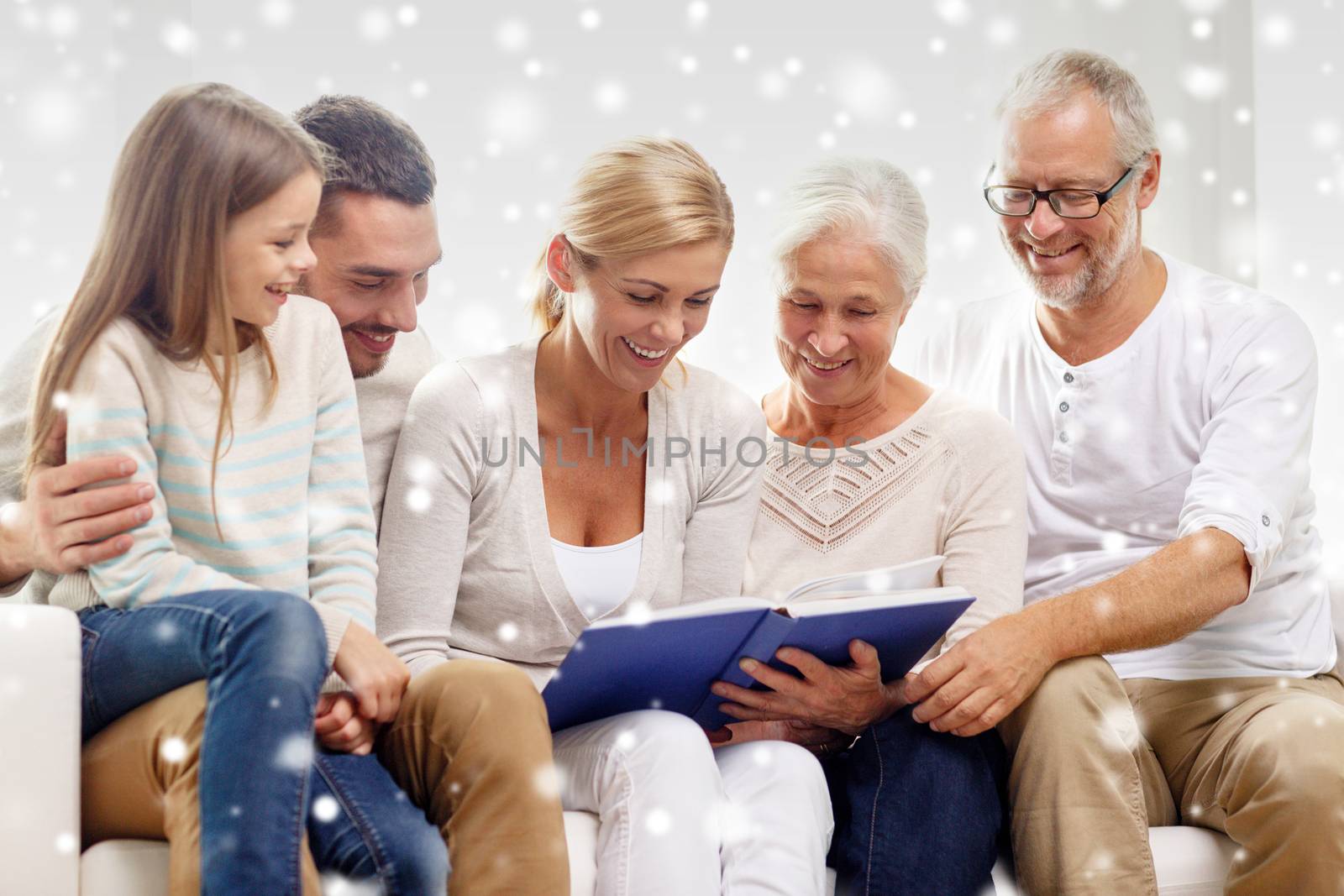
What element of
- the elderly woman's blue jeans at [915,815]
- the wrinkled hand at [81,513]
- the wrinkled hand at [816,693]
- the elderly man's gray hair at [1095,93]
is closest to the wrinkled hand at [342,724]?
the wrinkled hand at [81,513]

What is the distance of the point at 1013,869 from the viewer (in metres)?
1.49

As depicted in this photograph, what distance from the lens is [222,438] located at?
4.48 ft

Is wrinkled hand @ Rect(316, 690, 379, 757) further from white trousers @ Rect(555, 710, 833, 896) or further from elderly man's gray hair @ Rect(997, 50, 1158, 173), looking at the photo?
elderly man's gray hair @ Rect(997, 50, 1158, 173)

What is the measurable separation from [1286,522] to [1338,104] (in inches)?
45.6

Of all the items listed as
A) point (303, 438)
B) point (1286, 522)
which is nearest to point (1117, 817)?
point (1286, 522)

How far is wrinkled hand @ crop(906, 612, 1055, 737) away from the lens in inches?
57.0

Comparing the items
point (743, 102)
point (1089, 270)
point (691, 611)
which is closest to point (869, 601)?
point (691, 611)

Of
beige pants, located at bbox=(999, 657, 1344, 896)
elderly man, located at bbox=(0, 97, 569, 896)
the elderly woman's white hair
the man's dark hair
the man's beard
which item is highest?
the man's dark hair

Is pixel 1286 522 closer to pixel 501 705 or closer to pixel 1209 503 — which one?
pixel 1209 503

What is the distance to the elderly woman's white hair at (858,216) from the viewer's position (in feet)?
5.60

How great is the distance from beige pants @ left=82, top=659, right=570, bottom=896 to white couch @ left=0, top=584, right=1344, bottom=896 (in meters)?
0.03

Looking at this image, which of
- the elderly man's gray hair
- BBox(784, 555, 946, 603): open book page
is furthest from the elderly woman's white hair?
BBox(784, 555, 946, 603): open book page

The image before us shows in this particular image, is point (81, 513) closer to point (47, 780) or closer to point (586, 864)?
point (47, 780)

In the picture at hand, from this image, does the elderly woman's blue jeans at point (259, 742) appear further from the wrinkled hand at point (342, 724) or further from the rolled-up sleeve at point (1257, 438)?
the rolled-up sleeve at point (1257, 438)
